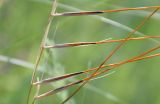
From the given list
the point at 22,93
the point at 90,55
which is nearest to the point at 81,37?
the point at 90,55

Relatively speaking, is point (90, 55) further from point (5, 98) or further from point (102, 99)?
point (5, 98)

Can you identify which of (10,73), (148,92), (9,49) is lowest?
(10,73)

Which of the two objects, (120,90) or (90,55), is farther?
(90,55)

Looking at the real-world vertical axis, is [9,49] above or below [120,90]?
above

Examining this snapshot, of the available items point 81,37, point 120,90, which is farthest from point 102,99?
point 81,37

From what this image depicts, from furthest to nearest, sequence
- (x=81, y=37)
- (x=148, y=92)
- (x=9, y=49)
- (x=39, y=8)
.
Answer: (x=39, y=8), (x=81, y=37), (x=148, y=92), (x=9, y=49)

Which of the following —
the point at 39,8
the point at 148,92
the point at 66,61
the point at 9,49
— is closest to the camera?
the point at 9,49
